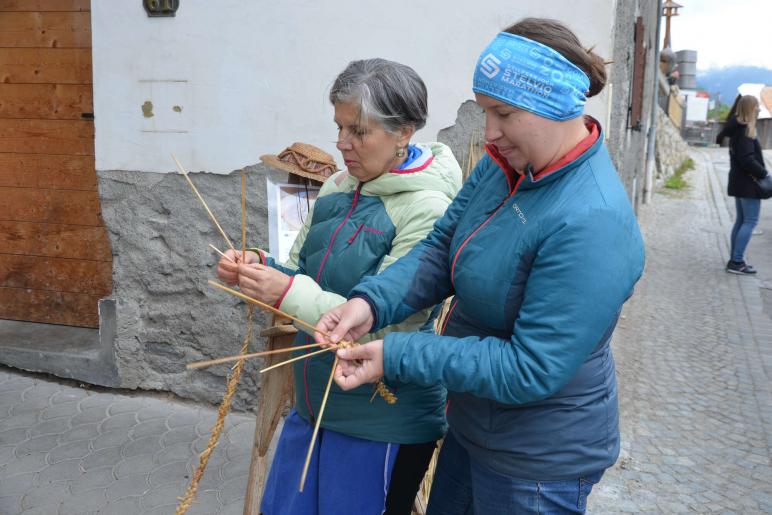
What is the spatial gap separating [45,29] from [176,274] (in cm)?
186

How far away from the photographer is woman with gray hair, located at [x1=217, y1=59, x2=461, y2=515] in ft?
6.62

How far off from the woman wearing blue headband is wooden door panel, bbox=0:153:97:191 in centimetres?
354

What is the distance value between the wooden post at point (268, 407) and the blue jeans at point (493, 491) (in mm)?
746

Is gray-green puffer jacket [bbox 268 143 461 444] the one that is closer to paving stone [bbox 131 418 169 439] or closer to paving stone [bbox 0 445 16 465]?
paving stone [bbox 131 418 169 439]

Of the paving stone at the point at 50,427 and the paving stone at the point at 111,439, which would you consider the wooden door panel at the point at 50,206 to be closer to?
the paving stone at the point at 50,427

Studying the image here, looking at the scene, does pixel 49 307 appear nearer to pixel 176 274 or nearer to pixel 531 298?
pixel 176 274

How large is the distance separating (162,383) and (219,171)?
136 centimetres

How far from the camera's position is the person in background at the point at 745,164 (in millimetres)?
7953

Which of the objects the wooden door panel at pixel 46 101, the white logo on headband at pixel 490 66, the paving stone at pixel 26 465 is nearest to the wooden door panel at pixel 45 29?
the wooden door panel at pixel 46 101

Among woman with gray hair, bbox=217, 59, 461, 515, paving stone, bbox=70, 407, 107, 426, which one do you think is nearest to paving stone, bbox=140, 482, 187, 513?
paving stone, bbox=70, 407, 107, 426

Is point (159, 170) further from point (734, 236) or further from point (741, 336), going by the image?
point (734, 236)

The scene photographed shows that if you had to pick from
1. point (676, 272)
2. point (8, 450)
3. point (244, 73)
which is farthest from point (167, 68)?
point (676, 272)

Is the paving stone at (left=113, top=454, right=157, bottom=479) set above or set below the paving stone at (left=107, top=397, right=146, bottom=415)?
above

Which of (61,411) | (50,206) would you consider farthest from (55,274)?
(61,411)
